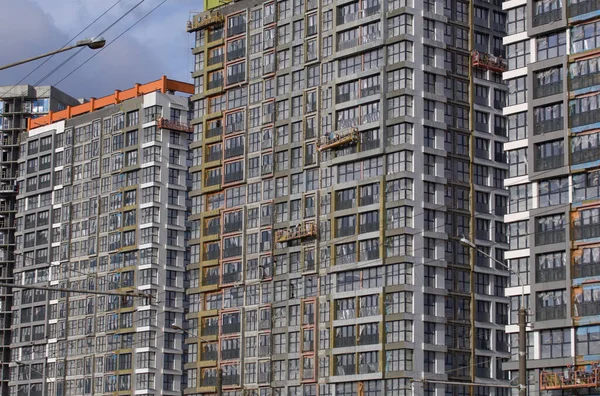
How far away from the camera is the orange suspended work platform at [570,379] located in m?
91.1

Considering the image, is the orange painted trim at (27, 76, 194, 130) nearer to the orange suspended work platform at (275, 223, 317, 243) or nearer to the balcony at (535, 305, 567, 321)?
the orange suspended work platform at (275, 223, 317, 243)

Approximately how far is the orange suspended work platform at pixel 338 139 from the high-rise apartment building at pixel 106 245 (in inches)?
1365

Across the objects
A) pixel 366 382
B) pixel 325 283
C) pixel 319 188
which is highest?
A: pixel 319 188

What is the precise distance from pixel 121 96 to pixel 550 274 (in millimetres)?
82007

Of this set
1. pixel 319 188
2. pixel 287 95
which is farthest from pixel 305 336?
pixel 287 95

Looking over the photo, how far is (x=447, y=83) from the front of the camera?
409 ft

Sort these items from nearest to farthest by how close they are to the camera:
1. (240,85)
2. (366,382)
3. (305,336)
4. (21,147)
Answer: (366,382), (305,336), (240,85), (21,147)

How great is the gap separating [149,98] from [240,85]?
2172 cm

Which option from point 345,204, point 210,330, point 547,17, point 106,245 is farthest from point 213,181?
point 547,17

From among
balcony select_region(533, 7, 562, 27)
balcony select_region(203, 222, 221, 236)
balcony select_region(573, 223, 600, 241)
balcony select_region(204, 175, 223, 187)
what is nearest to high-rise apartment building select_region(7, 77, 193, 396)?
balcony select_region(204, 175, 223, 187)

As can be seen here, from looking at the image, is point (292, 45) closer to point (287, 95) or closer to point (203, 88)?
point (287, 95)

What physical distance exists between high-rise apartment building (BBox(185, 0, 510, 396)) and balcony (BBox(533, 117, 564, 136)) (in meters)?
21.7

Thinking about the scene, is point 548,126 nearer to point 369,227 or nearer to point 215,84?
point 369,227

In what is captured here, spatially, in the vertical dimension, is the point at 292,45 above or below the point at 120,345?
above
